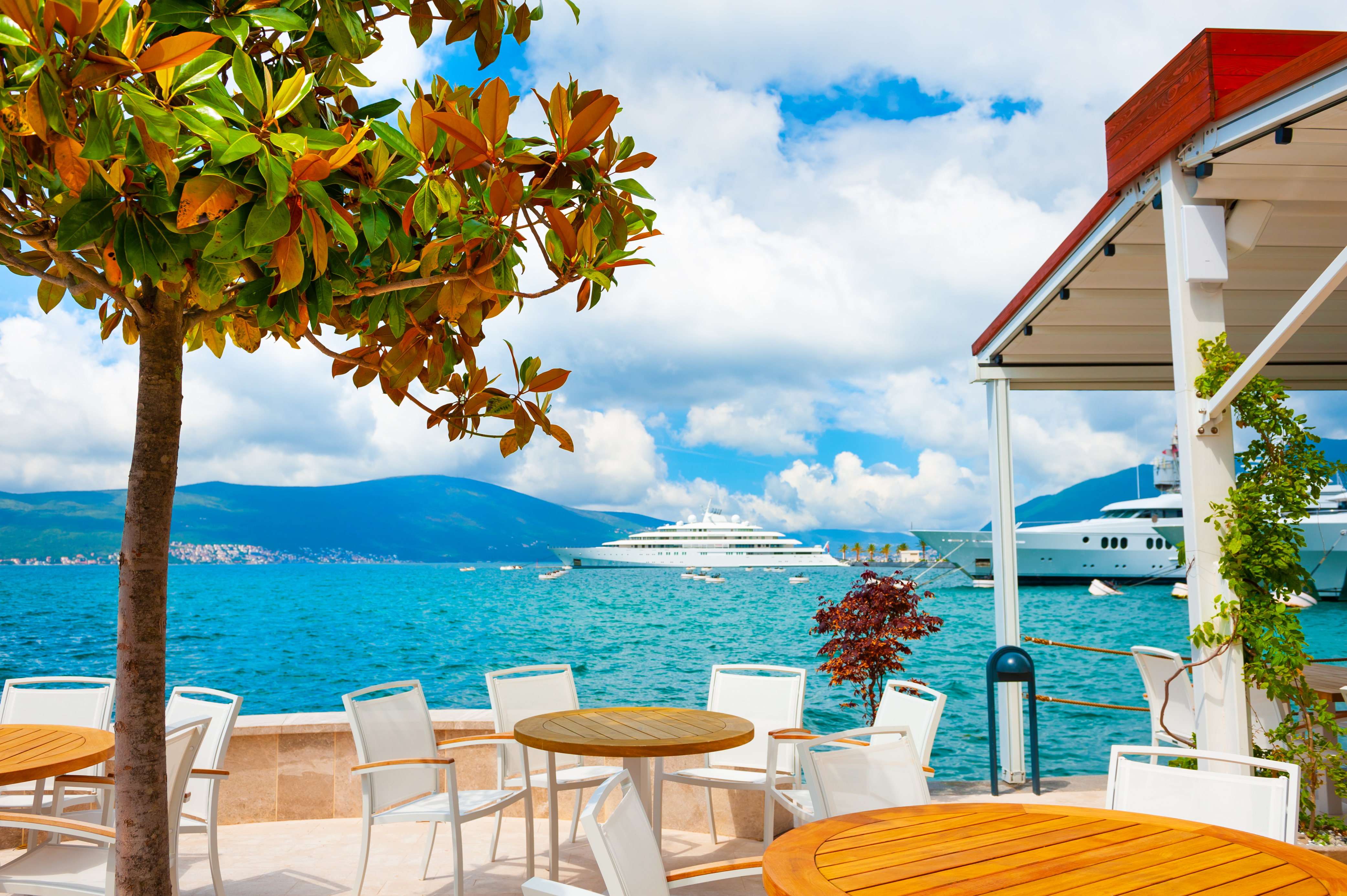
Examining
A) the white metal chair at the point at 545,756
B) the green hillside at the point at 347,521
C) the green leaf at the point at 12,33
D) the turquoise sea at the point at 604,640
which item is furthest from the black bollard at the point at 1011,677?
the green hillside at the point at 347,521

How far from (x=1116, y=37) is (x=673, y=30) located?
9959mm

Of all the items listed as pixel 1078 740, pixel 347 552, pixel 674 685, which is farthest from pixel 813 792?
pixel 347 552

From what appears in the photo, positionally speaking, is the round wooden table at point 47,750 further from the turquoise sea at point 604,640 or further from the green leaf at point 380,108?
the turquoise sea at point 604,640

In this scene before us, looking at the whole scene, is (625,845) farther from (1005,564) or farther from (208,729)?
(1005,564)

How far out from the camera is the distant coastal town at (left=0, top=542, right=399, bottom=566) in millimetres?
68812

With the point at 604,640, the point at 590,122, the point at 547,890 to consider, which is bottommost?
the point at 604,640

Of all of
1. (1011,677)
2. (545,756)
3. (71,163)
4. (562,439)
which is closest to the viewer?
(71,163)

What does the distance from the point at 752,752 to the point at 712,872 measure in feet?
5.71

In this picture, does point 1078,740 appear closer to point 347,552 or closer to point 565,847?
point 565,847

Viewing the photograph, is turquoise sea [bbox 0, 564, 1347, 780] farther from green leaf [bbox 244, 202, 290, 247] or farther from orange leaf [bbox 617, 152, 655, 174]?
green leaf [bbox 244, 202, 290, 247]

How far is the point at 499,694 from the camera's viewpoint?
146 inches

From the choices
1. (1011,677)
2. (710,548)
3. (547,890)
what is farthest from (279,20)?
(710,548)

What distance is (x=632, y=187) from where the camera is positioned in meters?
1.57

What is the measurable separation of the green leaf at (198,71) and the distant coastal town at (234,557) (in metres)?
77.1
